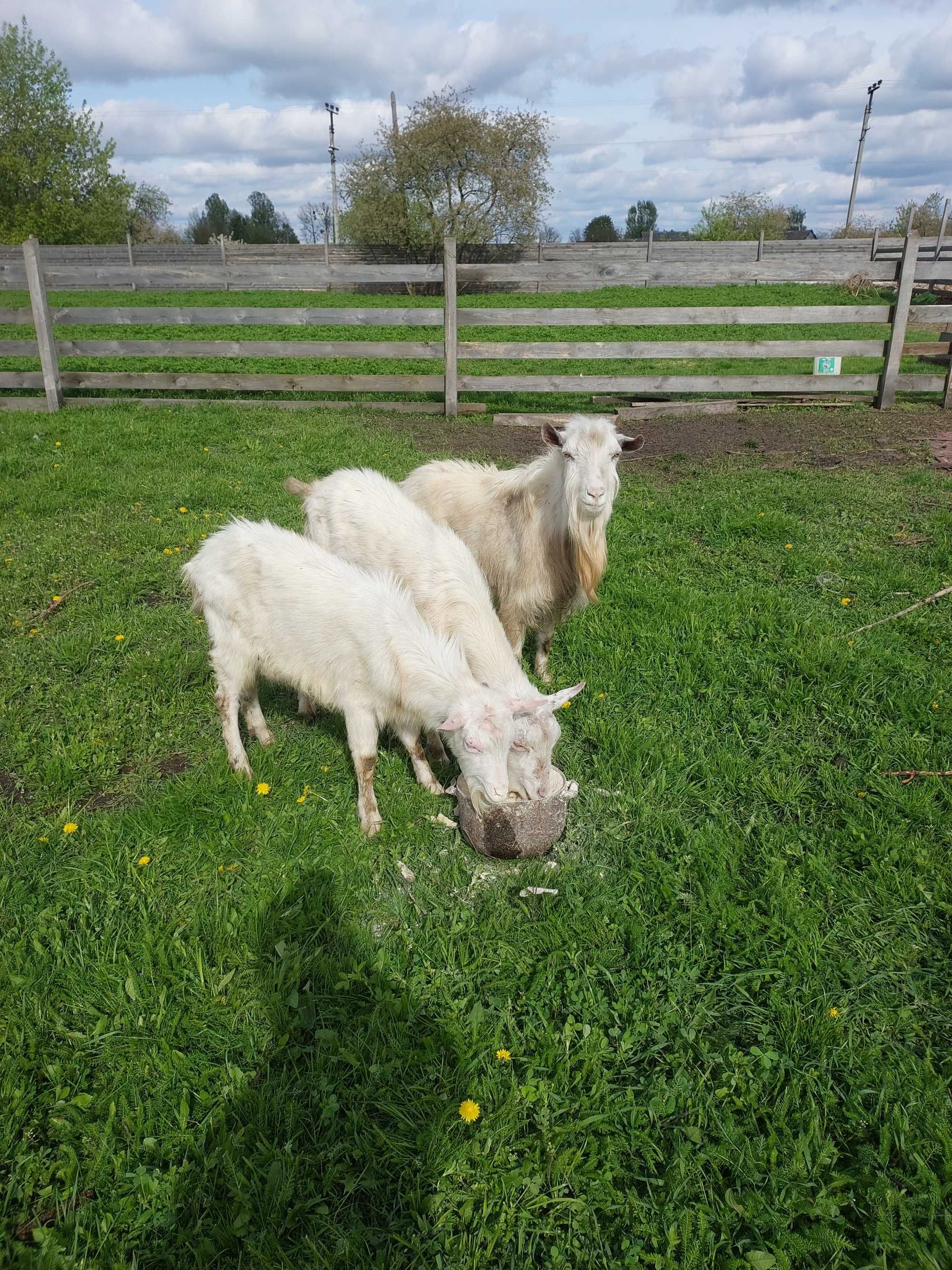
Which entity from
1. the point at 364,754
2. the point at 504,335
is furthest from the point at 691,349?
the point at 364,754

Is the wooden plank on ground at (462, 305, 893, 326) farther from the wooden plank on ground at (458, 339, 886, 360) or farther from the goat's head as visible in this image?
the goat's head

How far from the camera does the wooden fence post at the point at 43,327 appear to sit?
9.64 meters

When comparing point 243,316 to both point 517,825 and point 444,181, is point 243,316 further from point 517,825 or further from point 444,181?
point 444,181

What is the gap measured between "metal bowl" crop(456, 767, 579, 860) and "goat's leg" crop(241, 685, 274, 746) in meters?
1.38

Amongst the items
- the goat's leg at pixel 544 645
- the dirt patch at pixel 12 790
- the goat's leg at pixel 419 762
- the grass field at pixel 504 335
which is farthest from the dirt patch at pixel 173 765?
the grass field at pixel 504 335

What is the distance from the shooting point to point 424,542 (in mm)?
4164

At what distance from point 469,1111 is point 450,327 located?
9358 millimetres

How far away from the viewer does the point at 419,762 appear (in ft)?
12.2

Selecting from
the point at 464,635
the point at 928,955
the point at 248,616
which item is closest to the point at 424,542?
the point at 464,635

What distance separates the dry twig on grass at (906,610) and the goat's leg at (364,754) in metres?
2.91

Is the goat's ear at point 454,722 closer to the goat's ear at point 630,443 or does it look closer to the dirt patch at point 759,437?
the goat's ear at point 630,443

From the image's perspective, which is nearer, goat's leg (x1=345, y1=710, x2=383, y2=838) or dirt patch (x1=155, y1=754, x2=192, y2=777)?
goat's leg (x1=345, y1=710, x2=383, y2=838)

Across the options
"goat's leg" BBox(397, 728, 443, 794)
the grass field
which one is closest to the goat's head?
"goat's leg" BBox(397, 728, 443, 794)

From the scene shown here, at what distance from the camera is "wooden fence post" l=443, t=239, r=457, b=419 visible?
31.6 ft
